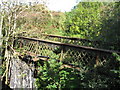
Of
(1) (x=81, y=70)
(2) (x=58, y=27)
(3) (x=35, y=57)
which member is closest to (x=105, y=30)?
(1) (x=81, y=70)

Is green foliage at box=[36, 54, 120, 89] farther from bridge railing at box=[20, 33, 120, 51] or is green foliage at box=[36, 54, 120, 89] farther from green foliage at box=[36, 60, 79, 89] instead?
bridge railing at box=[20, 33, 120, 51]

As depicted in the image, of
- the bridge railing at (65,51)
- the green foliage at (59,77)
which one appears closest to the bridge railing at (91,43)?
the bridge railing at (65,51)

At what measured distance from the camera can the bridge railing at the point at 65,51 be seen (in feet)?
9.69

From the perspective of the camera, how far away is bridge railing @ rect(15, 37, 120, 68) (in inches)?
116

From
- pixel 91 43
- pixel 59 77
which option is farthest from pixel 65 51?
pixel 91 43

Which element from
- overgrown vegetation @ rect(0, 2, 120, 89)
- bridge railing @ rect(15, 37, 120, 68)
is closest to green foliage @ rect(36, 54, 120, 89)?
overgrown vegetation @ rect(0, 2, 120, 89)

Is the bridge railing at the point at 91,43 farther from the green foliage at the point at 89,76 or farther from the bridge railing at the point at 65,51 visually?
the green foliage at the point at 89,76

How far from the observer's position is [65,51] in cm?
366

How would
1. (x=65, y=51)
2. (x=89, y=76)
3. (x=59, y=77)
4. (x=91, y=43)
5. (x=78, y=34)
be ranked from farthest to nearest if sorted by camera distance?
1. (x=78, y=34)
2. (x=91, y=43)
3. (x=59, y=77)
4. (x=65, y=51)
5. (x=89, y=76)

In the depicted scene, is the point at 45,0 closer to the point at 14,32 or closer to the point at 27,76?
the point at 14,32

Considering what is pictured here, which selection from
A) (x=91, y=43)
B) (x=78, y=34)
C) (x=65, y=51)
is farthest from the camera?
(x=78, y=34)

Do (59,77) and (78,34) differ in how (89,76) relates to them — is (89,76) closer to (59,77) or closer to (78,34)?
(59,77)

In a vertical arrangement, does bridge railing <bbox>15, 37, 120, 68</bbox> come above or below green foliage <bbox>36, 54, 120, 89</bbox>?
above

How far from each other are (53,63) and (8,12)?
8.82ft
